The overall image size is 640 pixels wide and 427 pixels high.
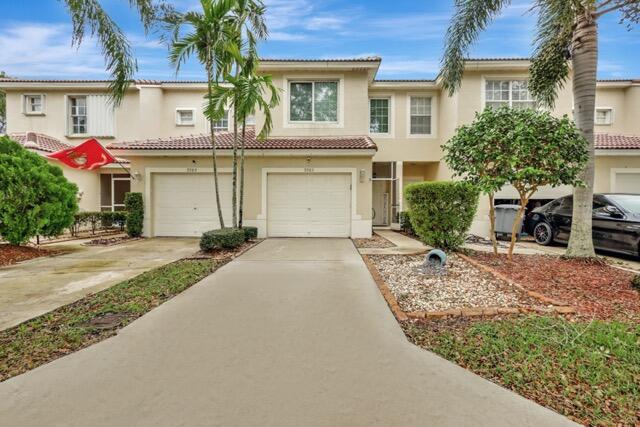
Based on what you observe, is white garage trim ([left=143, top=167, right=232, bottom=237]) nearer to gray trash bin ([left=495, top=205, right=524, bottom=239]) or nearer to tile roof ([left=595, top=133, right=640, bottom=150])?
gray trash bin ([left=495, top=205, right=524, bottom=239])

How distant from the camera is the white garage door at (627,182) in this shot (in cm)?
1361

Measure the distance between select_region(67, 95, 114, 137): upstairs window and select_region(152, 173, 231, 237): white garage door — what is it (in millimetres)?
6745

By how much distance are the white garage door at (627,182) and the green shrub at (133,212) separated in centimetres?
1854

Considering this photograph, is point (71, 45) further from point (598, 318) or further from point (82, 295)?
point (598, 318)

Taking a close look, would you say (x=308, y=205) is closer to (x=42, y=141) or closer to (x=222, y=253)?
(x=222, y=253)

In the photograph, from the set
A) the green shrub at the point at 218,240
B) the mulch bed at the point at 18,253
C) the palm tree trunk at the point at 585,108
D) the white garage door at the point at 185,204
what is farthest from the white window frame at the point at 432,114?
the mulch bed at the point at 18,253

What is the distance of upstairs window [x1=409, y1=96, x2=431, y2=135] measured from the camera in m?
15.7

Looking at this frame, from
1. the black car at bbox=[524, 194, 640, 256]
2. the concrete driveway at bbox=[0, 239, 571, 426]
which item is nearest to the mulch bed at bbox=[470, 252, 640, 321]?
the black car at bbox=[524, 194, 640, 256]

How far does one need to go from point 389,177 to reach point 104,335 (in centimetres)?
1477

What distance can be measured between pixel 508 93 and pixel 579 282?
1050cm

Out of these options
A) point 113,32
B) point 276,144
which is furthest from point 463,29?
point 113,32

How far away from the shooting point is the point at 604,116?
53.0 feet

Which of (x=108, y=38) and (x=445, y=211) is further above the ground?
(x=108, y=38)

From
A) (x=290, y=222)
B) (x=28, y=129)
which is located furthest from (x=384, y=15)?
(x=28, y=129)
